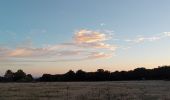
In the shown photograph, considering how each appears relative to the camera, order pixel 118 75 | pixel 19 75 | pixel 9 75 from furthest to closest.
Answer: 1. pixel 9 75
2. pixel 19 75
3. pixel 118 75

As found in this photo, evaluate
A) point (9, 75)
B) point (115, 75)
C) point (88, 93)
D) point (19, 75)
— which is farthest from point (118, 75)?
point (88, 93)

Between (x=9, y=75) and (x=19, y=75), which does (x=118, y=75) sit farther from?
(x=9, y=75)

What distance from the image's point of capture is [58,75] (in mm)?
146375

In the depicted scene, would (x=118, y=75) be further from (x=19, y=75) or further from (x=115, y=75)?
(x=19, y=75)

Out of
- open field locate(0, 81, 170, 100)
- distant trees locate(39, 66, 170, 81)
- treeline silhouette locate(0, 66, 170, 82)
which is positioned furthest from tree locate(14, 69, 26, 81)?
open field locate(0, 81, 170, 100)

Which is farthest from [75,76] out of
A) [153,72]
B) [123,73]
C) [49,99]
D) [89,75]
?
[49,99]

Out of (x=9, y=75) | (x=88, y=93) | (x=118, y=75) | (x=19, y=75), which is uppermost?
(x=9, y=75)

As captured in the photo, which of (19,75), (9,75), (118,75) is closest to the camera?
(118,75)

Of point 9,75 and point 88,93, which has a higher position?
point 9,75

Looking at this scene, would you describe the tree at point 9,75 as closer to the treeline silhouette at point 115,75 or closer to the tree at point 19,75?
the tree at point 19,75

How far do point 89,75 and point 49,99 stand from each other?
104m

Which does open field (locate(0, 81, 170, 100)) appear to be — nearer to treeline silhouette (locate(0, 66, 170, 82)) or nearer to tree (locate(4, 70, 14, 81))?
treeline silhouette (locate(0, 66, 170, 82))

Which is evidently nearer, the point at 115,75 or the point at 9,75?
the point at 115,75

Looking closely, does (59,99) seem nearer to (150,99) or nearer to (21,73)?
(150,99)
